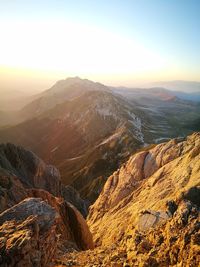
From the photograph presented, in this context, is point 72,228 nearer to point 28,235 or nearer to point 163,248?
point 163,248

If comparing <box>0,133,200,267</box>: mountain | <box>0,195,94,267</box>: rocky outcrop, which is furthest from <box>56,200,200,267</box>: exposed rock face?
<box>0,195,94,267</box>: rocky outcrop

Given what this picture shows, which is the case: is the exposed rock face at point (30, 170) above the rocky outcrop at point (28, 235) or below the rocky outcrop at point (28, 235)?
below

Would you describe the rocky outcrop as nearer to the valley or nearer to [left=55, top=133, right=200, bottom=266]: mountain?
the valley

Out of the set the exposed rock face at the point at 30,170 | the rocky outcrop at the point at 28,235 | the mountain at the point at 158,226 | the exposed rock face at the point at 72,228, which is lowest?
the exposed rock face at the point at 30,170

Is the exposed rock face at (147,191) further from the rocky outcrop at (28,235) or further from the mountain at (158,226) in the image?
the rocky outcrop at (28,235)

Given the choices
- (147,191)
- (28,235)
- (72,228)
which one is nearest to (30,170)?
(147,191)

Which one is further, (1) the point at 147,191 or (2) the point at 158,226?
(1) the point at 147,191

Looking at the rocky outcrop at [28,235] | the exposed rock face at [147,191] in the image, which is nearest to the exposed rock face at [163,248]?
the exposed rock face at [147,191]
